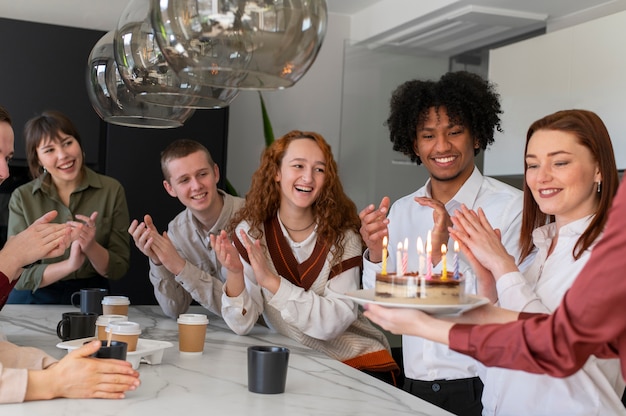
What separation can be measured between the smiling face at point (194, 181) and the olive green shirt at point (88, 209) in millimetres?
363

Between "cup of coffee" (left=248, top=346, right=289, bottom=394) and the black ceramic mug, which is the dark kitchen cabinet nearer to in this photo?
the black ceramic mug

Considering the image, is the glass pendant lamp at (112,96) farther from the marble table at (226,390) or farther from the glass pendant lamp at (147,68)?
the marble table at (226,390)

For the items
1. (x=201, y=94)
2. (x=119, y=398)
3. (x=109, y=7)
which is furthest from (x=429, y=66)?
(x=119, y=398)

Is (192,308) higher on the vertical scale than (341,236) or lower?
lower

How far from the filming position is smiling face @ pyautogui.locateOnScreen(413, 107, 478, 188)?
7.82ft

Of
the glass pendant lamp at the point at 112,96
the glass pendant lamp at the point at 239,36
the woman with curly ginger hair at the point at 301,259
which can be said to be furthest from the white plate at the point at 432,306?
the woman with curly ginger hair at the point at 301,259

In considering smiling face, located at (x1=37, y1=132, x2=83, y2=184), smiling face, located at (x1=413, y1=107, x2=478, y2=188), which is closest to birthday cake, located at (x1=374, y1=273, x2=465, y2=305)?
smiling face, located at (x1=413, y1=107, x2=478, y2=188)

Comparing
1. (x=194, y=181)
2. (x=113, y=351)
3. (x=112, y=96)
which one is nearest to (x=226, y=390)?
(x=113, y=351)

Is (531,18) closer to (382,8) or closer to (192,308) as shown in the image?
(382,8)

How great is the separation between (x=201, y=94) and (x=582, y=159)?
84 cm

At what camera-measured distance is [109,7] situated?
175 inches

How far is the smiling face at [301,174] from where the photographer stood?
8.42 feet

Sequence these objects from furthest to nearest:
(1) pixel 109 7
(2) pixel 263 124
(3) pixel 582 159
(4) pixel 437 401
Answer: (2) pixel 263 124, (1) pixel 109 7, (4) pixel 437 401, (3) pixel 582 159

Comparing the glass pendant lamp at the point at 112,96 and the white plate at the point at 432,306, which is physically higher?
the glass pendant lamp at the point at 112,96
